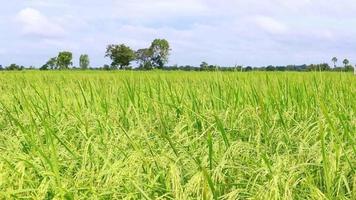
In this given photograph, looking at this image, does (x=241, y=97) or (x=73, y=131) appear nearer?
(x=73, y=131)

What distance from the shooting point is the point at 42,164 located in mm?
2520

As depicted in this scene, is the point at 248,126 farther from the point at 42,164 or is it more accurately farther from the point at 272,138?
the point at 42,164

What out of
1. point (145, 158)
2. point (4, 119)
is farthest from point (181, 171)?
point (4, 119)

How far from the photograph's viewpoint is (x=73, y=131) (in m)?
3.71

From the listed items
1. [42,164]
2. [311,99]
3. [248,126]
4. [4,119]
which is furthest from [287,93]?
[4,119]

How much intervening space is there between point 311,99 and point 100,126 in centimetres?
178

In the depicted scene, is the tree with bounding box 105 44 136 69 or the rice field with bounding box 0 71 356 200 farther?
the tree with bounding box 105 44 136 69

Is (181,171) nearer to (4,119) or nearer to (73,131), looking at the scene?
(73,131)

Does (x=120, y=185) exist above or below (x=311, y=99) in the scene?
below

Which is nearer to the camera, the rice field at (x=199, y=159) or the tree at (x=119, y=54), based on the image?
the rice field at (x=199, y=159)

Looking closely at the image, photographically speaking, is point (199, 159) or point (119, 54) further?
point (119, 54)

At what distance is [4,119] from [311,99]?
295 centimetres

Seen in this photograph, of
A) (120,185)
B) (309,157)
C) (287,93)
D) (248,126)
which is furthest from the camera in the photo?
(287,93)

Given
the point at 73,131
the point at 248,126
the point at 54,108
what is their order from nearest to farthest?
the point at 248,126, the point at 73,131, the point at 54,108
